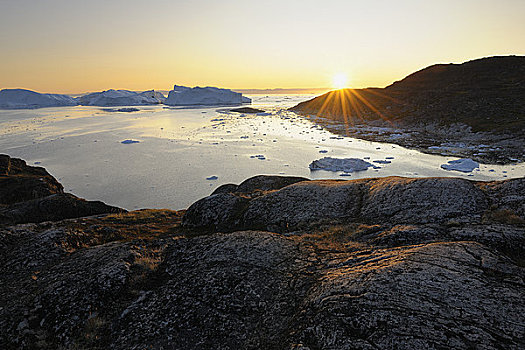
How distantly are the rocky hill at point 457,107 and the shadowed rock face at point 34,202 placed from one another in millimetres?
56808

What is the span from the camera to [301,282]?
8578 mm

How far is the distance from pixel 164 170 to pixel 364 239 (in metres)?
35.6

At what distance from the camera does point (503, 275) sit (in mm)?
7203

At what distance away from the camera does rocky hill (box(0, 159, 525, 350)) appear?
19.7 feet

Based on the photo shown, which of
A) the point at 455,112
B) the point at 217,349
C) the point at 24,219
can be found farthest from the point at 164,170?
the point at 455,112

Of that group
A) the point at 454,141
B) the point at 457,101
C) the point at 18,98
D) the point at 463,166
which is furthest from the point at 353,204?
the point at 18,98

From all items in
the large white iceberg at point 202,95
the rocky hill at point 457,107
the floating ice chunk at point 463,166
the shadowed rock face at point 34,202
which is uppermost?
the large white iceberg at point 202,95

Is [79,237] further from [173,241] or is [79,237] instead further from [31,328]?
[31,328]

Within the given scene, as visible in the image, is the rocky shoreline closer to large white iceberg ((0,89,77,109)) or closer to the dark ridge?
the dark ridge

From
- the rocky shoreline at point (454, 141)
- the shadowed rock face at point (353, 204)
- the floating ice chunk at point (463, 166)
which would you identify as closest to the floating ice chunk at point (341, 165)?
the floating ice chunk at point (463, 166)

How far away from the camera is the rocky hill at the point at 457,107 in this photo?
57969 mm

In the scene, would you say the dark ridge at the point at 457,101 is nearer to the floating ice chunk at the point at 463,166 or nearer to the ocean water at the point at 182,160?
the ocean water at the point at 182,160

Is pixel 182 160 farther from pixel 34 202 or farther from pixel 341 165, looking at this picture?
pixel 34 202

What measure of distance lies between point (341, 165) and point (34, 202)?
34578 mm
